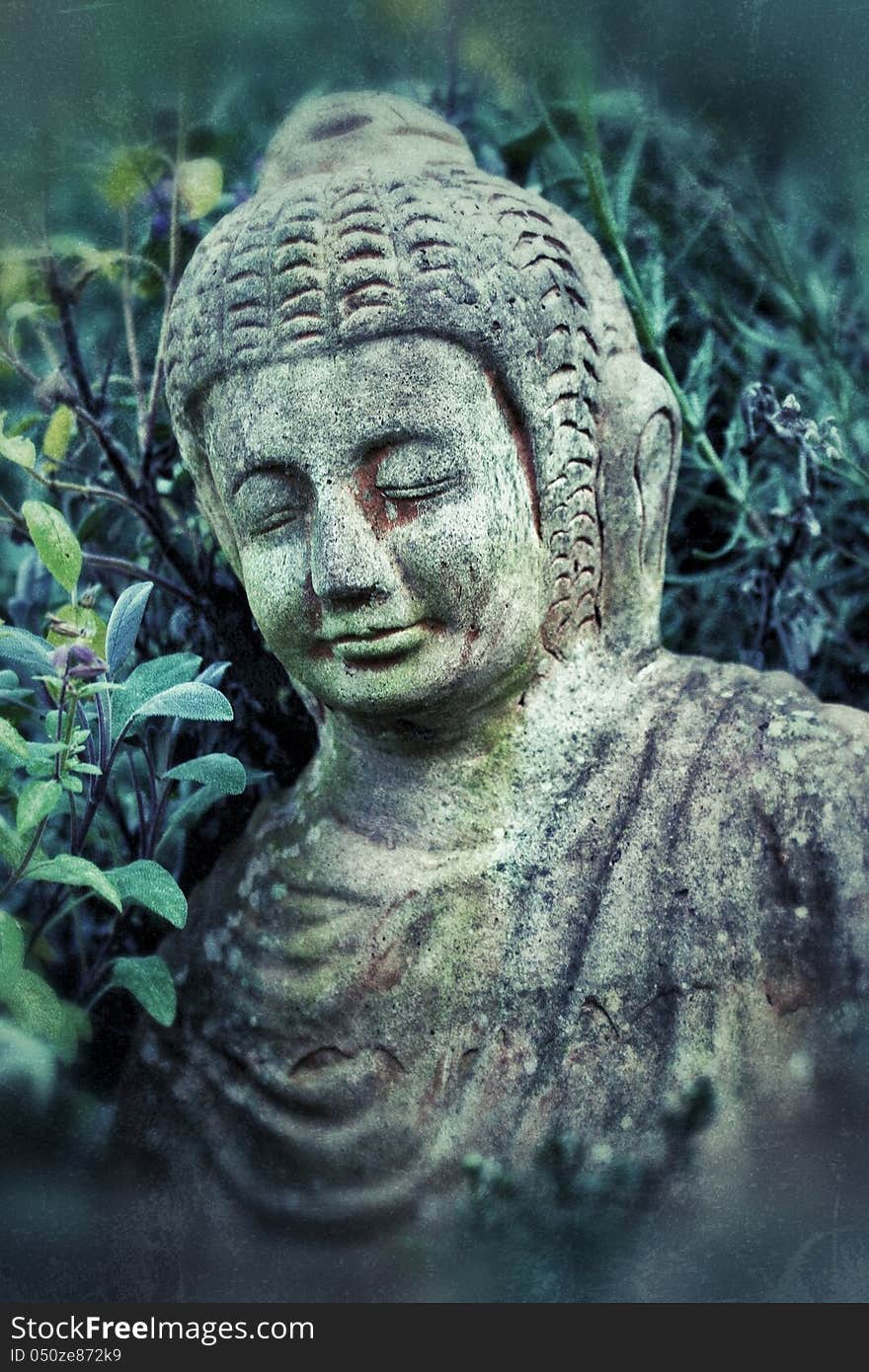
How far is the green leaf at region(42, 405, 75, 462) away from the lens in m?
2.15

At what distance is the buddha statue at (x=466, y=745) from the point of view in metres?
1.69

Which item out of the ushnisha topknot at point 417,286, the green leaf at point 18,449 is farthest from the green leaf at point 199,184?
the green leaf at point 18,449

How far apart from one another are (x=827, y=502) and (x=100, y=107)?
1.17 metres

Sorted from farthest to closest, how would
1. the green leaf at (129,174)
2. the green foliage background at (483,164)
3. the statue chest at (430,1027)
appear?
the green leaf at (129,174) → the green foliage background at (483,164) → the statue chest at (430,1027)

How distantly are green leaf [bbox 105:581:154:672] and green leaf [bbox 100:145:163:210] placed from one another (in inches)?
26.1

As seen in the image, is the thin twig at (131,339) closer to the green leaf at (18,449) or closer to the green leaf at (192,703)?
the green leaf at (18,449)

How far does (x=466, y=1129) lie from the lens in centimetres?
178

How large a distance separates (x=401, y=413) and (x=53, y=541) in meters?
0.40

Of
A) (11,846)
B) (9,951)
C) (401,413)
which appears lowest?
(9,951)

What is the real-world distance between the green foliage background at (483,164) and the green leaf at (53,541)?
0.16 metres

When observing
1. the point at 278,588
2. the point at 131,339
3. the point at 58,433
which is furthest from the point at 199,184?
the point at 278,588

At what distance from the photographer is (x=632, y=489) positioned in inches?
74.1

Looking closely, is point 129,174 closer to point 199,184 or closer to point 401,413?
point 199,184

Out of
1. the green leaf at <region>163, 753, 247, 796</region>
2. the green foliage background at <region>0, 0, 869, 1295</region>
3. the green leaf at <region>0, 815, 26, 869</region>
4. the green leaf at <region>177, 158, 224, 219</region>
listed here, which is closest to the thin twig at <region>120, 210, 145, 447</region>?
the green foliage background at <region>0, 0, 869, 1295</region>
